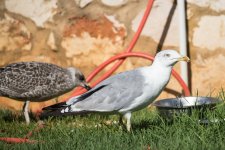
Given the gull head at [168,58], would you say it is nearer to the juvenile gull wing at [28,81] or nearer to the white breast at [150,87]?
the white breast at [150,87]

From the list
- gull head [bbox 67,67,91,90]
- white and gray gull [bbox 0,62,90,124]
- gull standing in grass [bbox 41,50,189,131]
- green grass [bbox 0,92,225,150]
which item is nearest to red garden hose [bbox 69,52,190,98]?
gull head [bbox 67,67,91,90]

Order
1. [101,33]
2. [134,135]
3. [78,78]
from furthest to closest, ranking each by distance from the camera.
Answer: [101,33] < [78,78] < [134,135]

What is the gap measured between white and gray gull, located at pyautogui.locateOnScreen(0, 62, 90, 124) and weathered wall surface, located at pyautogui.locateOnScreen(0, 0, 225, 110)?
50 cm

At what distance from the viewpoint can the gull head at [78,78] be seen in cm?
A: 530

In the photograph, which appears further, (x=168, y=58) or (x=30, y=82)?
(x=30, y=82)

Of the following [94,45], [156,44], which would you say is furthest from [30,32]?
[156,44]

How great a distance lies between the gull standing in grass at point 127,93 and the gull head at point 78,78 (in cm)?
103

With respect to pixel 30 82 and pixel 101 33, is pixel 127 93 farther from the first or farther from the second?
pixel 101 33

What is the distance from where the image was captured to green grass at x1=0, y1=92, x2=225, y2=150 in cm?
365

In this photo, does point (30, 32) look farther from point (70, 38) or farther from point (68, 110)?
→ point (68, 110)

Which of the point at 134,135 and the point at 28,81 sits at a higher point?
the point at 28,81

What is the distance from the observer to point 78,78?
5.32 metres

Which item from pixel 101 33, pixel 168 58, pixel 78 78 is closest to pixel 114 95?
pixel 168 58

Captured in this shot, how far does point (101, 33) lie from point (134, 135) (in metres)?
1.88
